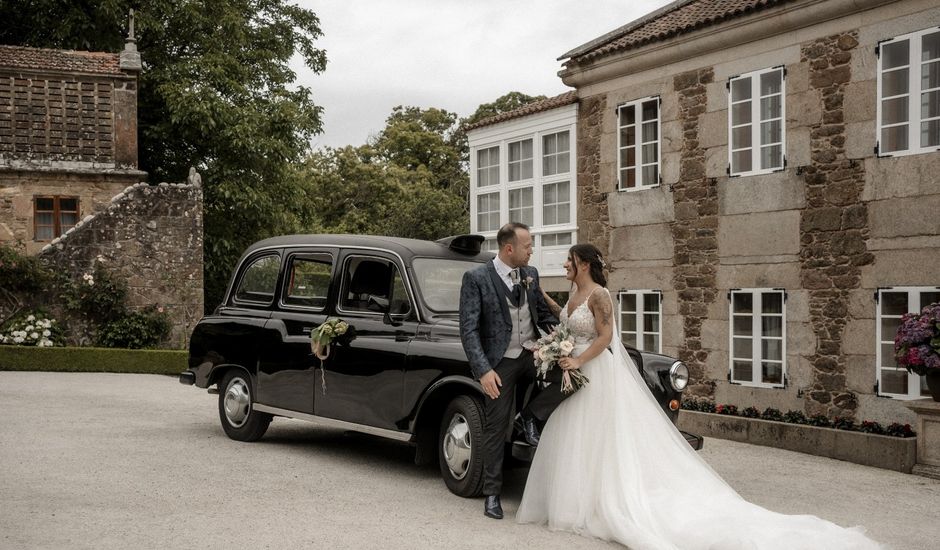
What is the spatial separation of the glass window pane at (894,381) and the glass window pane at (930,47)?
4.17 m

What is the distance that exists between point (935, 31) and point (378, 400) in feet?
29.7

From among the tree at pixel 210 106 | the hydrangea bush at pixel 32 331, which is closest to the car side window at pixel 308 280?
the hydrangea bush at pixel 32 331

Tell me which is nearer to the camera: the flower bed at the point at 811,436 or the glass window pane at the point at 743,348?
the flower bed at the point at 811,436

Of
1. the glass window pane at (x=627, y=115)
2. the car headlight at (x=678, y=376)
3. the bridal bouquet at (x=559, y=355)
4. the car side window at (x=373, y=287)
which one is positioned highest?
the glass window pane at (x=627, y=115)

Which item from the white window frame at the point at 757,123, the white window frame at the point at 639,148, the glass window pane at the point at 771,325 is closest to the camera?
the white window frame at the point at 757,123

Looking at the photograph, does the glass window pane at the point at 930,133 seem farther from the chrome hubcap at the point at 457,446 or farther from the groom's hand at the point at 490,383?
the groom's hand at the point at 490,383

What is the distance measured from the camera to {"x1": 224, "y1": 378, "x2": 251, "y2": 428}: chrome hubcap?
9797mm

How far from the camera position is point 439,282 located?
8500 mm

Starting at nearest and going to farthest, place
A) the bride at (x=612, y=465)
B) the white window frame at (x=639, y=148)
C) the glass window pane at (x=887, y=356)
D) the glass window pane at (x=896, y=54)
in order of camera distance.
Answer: the bride at (x=612, y=465) → the glass window pane at (x=896, y=54) → the glass window pane at (x=887, y=356) → the white window frame at (x=639, y=148)

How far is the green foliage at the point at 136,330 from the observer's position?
20797mm

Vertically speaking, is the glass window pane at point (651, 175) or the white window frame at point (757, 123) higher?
the white window frame at point (757, 123)

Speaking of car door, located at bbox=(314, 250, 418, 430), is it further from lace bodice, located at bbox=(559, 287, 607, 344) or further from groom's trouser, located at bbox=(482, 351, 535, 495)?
lace bodice, located at bbox=(559, 287, 607, 344)

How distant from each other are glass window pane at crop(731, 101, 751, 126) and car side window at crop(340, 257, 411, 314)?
8428mm

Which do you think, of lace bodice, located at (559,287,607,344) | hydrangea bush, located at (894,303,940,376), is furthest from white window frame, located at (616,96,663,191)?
lace bodice, located at (559,287,607,344)
